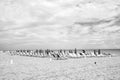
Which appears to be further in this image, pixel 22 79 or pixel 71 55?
pixel 71 55

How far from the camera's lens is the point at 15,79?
1166cm

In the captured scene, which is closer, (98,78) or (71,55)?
(98,78)

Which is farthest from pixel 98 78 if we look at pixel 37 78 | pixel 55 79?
pixel 37 78

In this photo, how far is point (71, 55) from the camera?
138 feet

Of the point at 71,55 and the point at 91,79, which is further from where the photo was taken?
the point at 71,55

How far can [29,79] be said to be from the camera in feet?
38.3

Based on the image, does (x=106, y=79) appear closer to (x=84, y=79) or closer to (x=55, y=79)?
(x=84, y=79)

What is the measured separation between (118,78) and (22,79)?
8.51m

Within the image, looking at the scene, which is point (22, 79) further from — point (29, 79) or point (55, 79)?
point (55, 79)

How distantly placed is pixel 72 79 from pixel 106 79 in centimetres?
297

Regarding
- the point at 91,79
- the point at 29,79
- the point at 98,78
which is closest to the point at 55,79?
the point at 29,79

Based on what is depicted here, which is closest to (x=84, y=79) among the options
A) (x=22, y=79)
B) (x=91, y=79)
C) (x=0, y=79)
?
(x=91, y=79)

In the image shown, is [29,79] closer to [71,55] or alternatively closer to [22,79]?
[22,79]

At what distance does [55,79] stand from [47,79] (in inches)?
27.4
